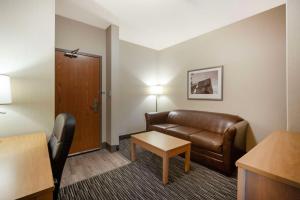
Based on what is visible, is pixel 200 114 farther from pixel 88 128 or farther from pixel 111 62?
pixel 88 128

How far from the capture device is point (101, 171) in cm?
218

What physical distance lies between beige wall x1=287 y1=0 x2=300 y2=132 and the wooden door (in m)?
2.99

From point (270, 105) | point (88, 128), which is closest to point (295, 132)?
point (270, 105)

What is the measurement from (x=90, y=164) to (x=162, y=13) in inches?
114

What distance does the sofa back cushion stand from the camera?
8.71 ft

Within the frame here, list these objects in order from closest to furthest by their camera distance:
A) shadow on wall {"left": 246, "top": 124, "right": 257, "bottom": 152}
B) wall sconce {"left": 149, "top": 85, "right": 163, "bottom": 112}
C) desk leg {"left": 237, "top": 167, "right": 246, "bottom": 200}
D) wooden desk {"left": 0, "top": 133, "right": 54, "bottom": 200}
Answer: wooden desk {"left": 0, "top": 133, "right": 54, "bottom": 200}, desk leg {"left": 237, "top": 167, "right": 246, "bottom": 200}, shadow on wall {"left": 246, "top": 124, "right": 257, "bottom": 152}, wall sconce {"left": 149, "top": 85, "right": 163, "bottom": 112}

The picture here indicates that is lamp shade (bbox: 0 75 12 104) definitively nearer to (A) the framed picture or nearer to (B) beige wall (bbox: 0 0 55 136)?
(B) beige wall (bbox: 0 0 55 136)

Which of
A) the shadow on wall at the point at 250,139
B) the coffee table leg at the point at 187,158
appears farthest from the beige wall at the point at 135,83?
the shadow on wall at the point at 250,139

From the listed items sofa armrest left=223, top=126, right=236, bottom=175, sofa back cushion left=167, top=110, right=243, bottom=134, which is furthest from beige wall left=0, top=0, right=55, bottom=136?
sofa back cushion left=167, top=110, right=243, bottom=134

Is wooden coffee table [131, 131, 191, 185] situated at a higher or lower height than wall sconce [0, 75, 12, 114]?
lower

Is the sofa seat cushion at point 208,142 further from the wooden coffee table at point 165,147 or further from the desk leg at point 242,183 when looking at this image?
the desk leg at point 242,183

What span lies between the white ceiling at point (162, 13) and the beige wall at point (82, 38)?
12 centimetres

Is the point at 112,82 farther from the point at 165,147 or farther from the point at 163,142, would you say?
the point at 165,147

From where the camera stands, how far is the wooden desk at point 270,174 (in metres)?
0.70
